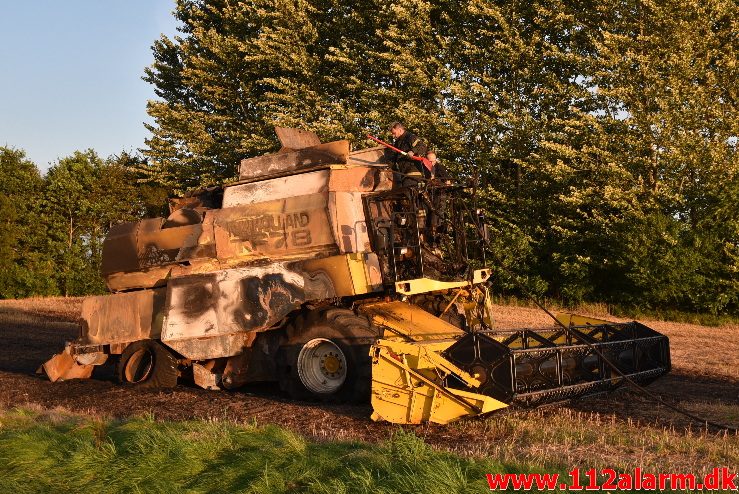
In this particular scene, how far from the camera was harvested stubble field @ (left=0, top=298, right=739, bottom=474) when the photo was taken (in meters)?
7.15

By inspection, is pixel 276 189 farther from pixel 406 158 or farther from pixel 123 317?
pixel 123 317

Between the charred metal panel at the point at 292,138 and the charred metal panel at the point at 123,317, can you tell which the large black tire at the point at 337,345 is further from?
the charred metal panel at the point at 292,138

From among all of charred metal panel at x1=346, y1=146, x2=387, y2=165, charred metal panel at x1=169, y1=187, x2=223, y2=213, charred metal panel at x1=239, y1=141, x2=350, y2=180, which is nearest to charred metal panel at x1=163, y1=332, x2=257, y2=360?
charred metal panel at x1=169, y1=187, x2=223, y2=213

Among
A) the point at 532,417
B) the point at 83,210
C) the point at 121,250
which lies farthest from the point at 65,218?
the point at 532,417

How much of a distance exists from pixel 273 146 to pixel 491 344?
2233 centimetres

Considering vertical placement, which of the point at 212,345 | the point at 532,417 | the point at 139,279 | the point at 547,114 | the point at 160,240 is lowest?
the point at 532,417

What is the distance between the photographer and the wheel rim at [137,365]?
13000 mm

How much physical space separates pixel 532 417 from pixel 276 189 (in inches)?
197

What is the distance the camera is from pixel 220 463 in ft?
22.4

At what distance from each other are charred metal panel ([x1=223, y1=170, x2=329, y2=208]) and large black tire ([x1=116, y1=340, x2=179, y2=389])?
2526mm

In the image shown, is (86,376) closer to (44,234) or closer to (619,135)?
(619,135)

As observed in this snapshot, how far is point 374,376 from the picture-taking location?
892cm

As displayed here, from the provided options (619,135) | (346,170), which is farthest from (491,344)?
(619,135)

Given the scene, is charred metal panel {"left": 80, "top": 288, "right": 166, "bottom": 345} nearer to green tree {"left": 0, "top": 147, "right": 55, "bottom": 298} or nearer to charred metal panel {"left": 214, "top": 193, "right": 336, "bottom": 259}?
charred metal panel {"left": 214, "top": 193, "right": 336, "bottom": 259}
